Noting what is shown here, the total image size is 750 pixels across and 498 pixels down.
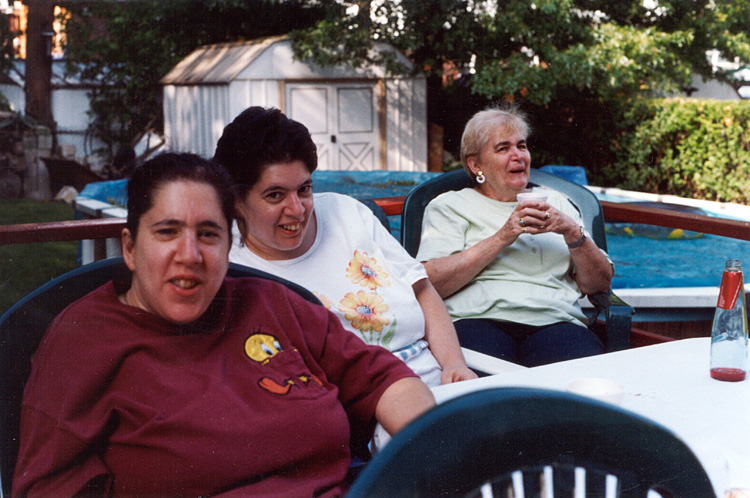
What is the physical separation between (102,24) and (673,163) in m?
6.04

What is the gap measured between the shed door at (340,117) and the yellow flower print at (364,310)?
26.5ft

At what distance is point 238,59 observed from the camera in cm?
830

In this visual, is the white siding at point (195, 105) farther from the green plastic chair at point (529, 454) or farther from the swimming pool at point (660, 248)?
the green plastic chair at point (529, 454)

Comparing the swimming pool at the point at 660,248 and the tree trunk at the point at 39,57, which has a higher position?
the tree trunk at the point at 39,57

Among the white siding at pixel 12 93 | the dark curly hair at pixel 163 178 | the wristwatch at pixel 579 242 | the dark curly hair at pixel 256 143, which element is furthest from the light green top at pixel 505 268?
the white siding at pixel 12 93

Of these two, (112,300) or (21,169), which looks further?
(21,169)

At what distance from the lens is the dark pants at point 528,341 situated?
7.67ft

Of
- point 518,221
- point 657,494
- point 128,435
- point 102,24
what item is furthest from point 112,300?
point 102,24

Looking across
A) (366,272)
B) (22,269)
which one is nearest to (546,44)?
(366,272)

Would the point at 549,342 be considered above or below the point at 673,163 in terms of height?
below

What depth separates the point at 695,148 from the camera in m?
7.79

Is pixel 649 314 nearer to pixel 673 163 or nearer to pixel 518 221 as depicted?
pixel 518 221

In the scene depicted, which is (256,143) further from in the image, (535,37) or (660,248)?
(660,248)

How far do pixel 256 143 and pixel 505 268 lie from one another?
1.20 meters
